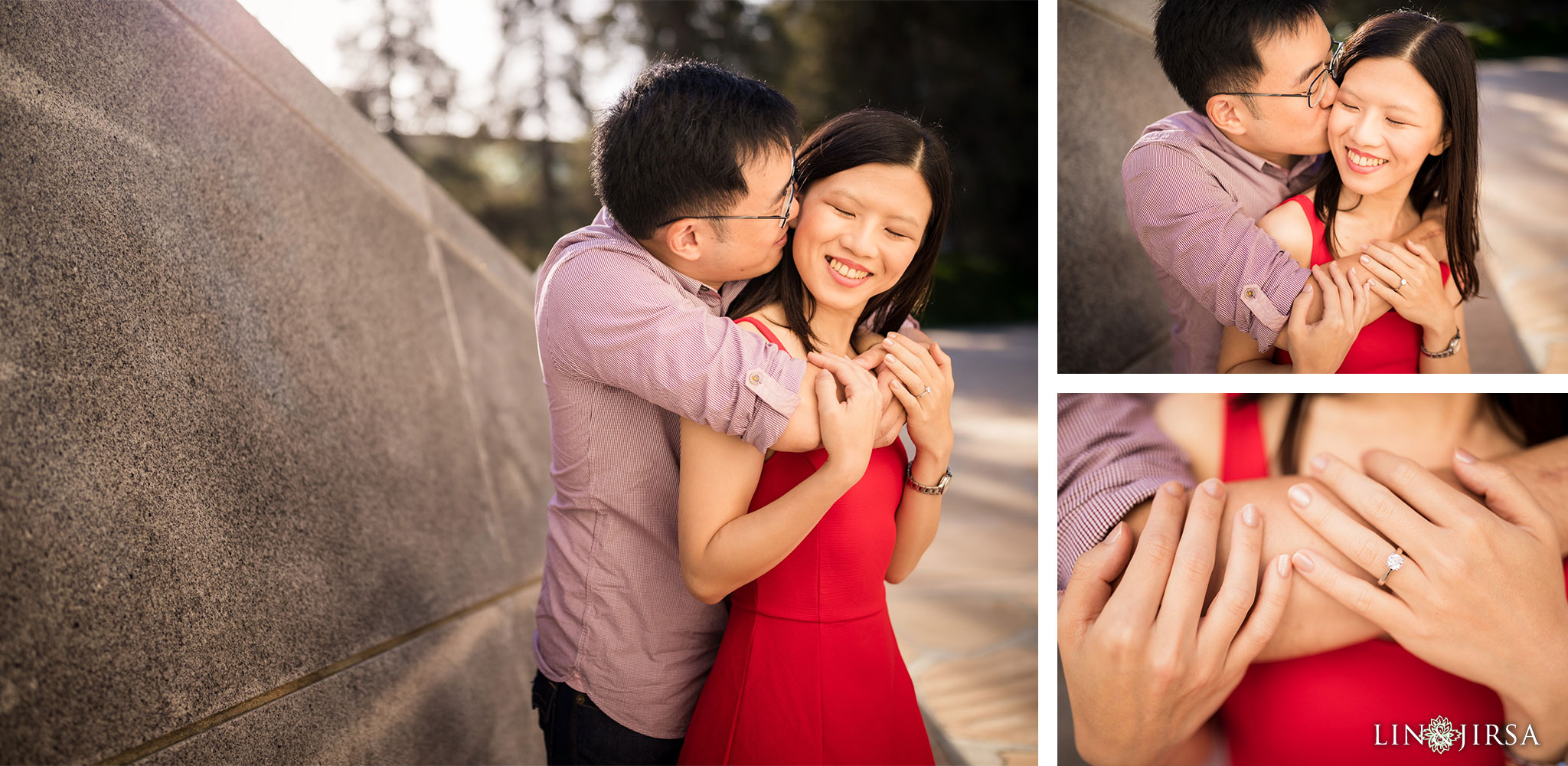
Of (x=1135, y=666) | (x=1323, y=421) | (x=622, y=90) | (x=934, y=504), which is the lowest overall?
(x=1135, y=666)

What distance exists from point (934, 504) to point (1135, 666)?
46cm

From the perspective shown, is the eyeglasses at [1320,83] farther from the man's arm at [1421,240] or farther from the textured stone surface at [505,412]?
the textured stone surface at [505,412]

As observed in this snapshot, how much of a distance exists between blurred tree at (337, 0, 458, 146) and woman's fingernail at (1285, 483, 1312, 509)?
13552 mm

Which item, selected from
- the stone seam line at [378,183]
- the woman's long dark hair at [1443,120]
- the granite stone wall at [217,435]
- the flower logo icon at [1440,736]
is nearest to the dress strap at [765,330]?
the woman's long dark hair at [1443,120]

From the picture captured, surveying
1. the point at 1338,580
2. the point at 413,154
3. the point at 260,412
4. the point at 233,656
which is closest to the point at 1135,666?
the point at 1338,580

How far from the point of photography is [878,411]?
1.58 metres

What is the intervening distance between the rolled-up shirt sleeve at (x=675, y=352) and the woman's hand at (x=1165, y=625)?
731mm

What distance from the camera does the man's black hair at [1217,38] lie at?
1.53m

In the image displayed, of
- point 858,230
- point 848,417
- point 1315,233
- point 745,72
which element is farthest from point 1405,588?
point 745,72

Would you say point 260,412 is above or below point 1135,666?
above

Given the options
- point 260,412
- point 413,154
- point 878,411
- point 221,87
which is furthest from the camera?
point 413,154

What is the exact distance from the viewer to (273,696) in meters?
1.87

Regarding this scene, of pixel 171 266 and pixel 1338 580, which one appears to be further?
pixel 171 266

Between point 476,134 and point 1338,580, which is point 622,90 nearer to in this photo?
point 1338,580
